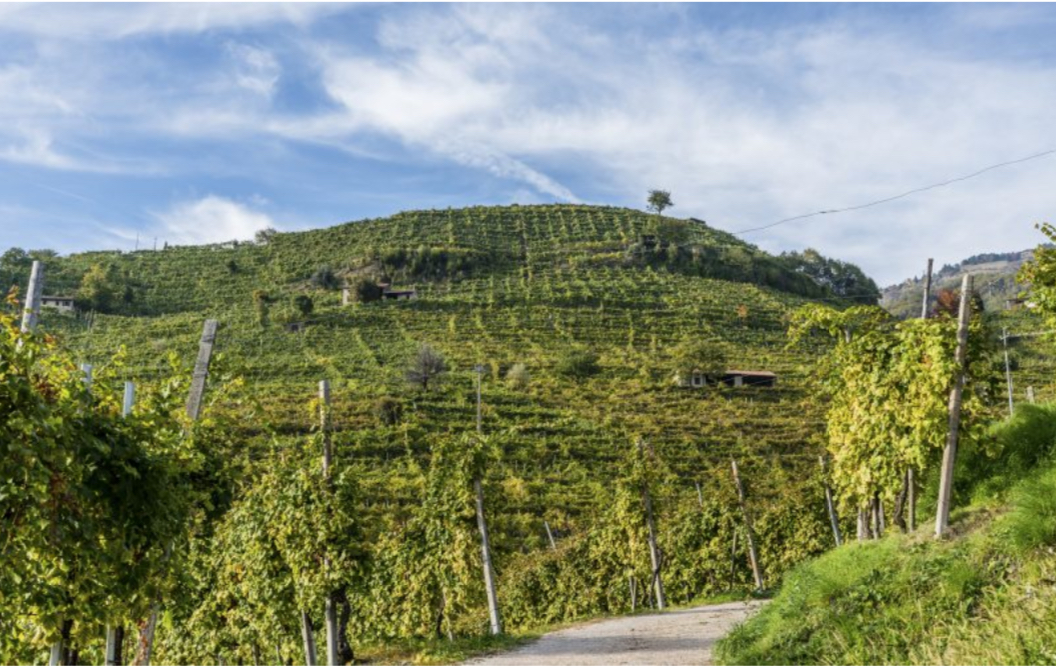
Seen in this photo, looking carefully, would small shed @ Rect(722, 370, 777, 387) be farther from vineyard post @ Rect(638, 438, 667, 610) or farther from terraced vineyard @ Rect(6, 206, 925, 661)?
vineyard post @ Rect(638, 438, 667, 610)

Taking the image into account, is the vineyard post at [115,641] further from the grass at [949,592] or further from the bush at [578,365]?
the bush at [578,365]

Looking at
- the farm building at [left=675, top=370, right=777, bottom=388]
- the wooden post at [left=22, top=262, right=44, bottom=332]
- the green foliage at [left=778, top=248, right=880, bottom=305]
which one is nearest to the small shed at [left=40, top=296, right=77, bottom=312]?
the farm building at [left=675, top=370, right=777, bottom=388]

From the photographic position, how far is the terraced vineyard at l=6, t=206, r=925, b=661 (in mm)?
27281

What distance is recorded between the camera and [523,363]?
181 ft

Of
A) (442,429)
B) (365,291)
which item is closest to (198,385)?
(442,429)

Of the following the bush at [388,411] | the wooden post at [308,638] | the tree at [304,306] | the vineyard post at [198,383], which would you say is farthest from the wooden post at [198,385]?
the tree at [304,306]

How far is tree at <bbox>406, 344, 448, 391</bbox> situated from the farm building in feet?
52.6

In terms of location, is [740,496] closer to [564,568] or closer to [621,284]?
[564,568]

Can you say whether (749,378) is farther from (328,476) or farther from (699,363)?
(328,476)

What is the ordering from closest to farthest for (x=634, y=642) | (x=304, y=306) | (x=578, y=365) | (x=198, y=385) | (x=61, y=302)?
(x=198, y=385), (x=634, y=642), (x=578, y=365), (x=304, y=306), (x=61, y=302)

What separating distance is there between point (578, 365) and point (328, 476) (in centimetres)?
4425

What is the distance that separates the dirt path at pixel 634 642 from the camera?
1173 cm

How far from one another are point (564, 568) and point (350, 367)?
30.8 m

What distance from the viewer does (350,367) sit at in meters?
54.5
